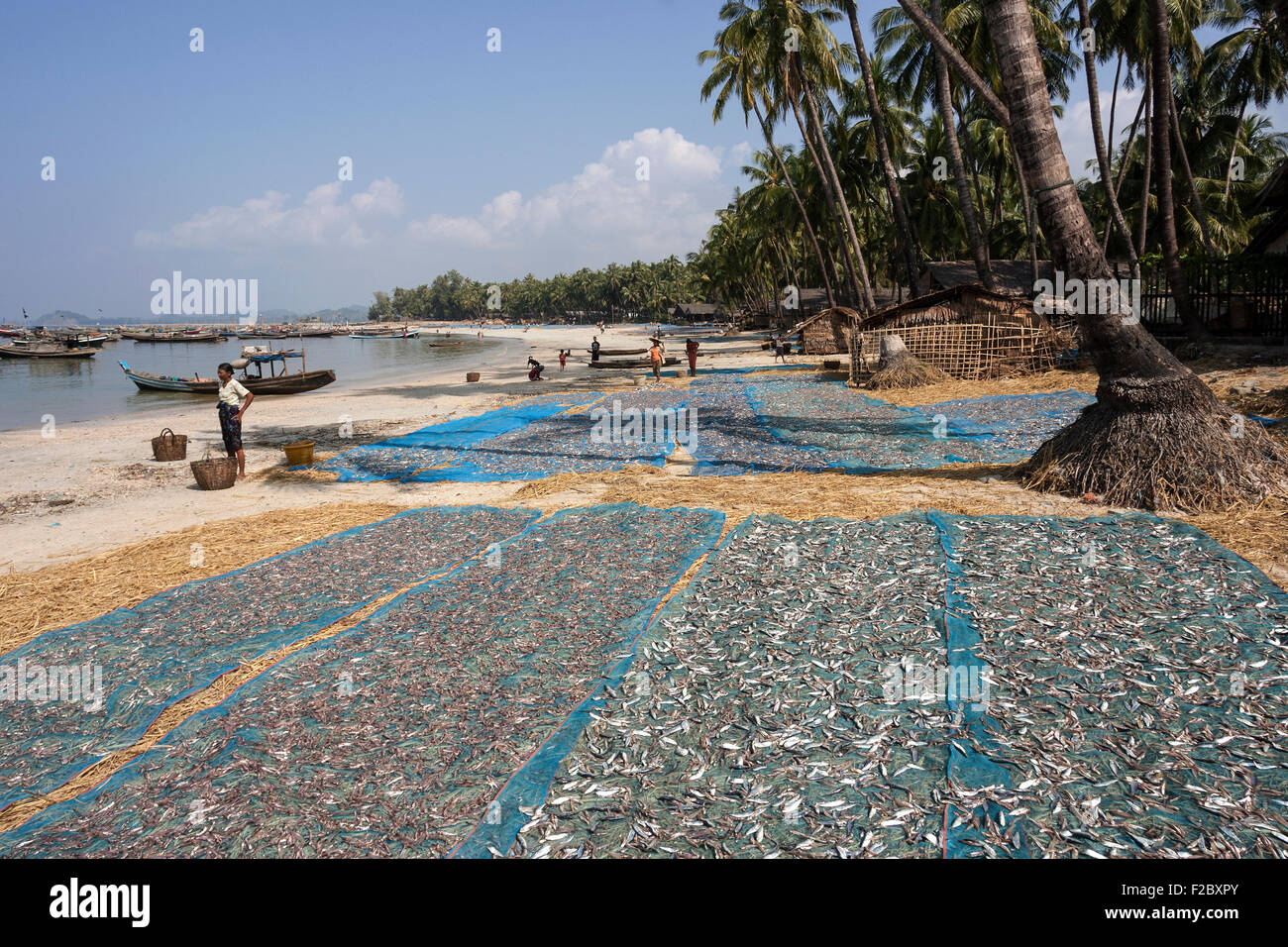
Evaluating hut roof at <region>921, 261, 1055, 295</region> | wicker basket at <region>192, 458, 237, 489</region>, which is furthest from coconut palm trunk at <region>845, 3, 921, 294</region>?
wicker basket at <region>192, 458, 237, 489</region>

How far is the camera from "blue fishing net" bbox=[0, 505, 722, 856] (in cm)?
382

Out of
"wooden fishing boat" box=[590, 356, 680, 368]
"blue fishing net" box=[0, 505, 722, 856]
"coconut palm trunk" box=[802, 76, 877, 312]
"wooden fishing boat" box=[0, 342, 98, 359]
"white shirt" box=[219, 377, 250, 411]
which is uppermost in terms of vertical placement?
"coconut palm trunk" box=[802, 76, 877, 312]

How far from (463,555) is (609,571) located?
6.22ft

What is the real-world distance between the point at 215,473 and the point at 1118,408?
14.2 m

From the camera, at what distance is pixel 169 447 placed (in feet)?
55.7

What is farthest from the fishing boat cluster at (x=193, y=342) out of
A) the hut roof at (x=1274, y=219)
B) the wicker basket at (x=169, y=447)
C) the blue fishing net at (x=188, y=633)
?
the hut roof at (x=1274, y=219)

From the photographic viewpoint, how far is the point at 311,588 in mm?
7406

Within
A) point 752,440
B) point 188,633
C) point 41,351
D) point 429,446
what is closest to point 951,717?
point 188,633

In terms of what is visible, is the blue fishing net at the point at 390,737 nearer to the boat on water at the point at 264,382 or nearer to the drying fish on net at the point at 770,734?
the drying fish on net at the point at 770,734

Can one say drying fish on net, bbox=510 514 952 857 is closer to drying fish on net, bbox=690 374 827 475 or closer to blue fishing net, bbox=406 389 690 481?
drying fish on net, bbox=690 374 827 475

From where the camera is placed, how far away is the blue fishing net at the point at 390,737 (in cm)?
382

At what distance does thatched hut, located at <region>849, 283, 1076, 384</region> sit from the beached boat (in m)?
84.8

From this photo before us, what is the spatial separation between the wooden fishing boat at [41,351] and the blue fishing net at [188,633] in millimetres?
87894
